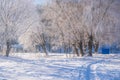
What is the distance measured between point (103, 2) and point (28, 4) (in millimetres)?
8746

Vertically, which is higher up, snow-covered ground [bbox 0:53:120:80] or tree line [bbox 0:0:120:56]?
tree line [bbox 0:0:120:56]

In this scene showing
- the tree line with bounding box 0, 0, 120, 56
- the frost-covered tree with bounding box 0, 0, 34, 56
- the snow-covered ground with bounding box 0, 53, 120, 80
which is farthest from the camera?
the tree line with bounding box 0, 0, 120, 56

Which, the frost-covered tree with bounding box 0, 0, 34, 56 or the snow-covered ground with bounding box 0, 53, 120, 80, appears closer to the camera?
the snow-covered ground with bounding box 0, 53, 120, 80

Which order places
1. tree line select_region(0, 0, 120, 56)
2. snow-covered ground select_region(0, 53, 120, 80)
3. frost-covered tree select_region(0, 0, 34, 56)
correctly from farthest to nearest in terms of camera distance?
tree line select_region(0, 0, 120, 56)
frost-covered tree select_region(0, 0, 34, 56)
snow-covered ground select_region(0, 53, 120, 80)

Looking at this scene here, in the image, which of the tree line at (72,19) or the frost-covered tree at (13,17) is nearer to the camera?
the frost-covered tree at (13,17)

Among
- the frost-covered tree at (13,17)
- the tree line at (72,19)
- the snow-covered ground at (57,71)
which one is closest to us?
the snow-covered ground at (57,71)

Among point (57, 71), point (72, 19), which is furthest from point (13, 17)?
point (57, 71)

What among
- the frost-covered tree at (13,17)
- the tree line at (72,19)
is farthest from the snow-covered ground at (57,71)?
the tree line at (72,19)

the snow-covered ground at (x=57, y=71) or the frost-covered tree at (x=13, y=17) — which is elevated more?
the frost-covered tree at (x=13, y=17)

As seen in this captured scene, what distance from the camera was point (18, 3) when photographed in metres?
28.6

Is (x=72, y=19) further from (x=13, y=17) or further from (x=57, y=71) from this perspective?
(x=57, y=71)

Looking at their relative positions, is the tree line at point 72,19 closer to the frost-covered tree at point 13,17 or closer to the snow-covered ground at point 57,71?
the frost-covered tree at point 13,17

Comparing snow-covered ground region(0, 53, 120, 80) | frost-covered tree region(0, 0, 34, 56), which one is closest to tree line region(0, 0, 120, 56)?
frost-covered tree region(0, 0, 34, 56)

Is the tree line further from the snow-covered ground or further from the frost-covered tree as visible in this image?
the snow-covered ground
